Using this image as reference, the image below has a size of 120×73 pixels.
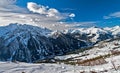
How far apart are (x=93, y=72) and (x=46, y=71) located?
21.3ft

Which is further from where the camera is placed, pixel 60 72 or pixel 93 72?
pixel 60 72

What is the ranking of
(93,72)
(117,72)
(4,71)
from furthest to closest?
(4,71)
(93,72)
(117,72)

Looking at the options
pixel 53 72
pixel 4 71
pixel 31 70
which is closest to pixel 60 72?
pixel 53 72

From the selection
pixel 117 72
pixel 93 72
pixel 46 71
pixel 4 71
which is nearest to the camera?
pixel 117 72

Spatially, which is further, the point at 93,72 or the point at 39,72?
the point at 39,72

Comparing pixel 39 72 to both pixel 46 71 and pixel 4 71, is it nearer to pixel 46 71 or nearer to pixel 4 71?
pixel 46 71

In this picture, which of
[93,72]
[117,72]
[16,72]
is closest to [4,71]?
[16,72]

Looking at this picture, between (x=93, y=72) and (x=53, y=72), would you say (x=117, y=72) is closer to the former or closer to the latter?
(x=93, y=72)

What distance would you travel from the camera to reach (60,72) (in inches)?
1202

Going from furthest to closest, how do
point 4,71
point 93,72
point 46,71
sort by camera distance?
point 46,71 → point 4,71 → point 93,72

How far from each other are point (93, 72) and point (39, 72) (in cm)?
644

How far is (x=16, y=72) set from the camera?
29688 millimetres

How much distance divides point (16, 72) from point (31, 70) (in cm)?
203

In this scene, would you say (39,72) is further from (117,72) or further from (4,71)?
(117,72)
